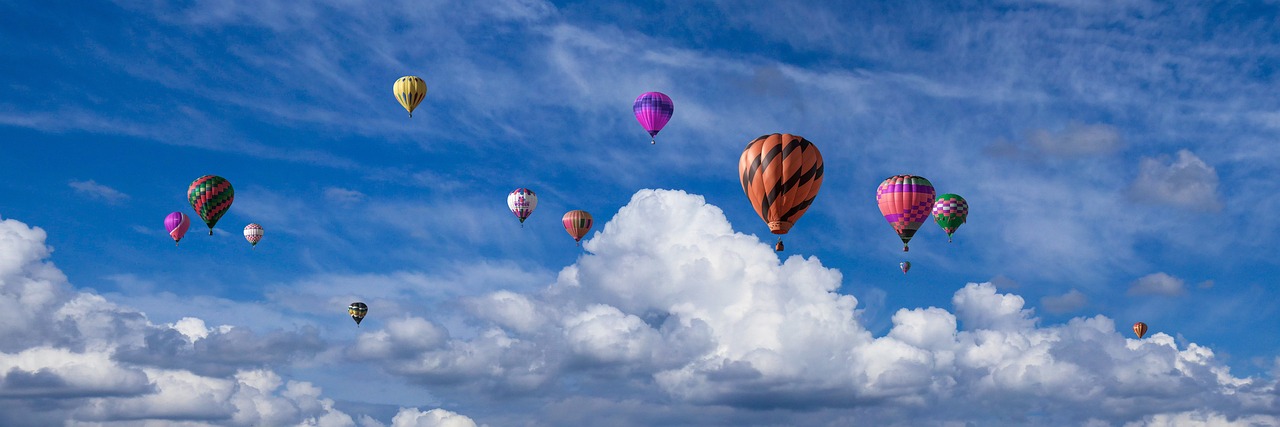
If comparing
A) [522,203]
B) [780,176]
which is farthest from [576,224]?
[780,176]

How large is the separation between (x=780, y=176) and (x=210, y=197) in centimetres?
7317

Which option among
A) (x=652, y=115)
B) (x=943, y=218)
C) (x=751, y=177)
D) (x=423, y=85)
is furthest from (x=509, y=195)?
(x=751, y=177)

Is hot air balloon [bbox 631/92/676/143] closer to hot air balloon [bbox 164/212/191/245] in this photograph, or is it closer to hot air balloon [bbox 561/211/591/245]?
hot air balloon [bbox 561/211/591/245]

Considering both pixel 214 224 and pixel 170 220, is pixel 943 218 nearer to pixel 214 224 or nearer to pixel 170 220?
pixel 214 224

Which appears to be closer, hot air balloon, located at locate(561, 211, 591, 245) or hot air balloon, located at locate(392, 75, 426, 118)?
hot air balloon, located at locate(392, 75, 426, 118)

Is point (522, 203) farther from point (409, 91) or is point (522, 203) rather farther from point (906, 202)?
point (906, 202)

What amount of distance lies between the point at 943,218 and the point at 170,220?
9556 centimetres

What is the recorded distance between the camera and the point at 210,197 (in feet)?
553

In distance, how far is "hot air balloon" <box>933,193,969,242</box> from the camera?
533 ft

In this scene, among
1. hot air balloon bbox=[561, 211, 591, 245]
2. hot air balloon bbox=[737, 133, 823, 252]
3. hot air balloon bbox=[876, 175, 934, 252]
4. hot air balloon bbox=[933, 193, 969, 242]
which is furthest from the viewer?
hot air balloon bbox=[561, 211, 591, 245]

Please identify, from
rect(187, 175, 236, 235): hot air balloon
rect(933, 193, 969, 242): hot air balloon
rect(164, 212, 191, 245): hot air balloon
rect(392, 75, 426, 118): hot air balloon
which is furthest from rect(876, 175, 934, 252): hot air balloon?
rect(164, 212, 191, 245): hot air balloon

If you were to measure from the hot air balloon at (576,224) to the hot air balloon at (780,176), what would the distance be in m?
63.1

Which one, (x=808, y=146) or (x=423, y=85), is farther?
(x=423, y=85)

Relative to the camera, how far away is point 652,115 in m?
154
